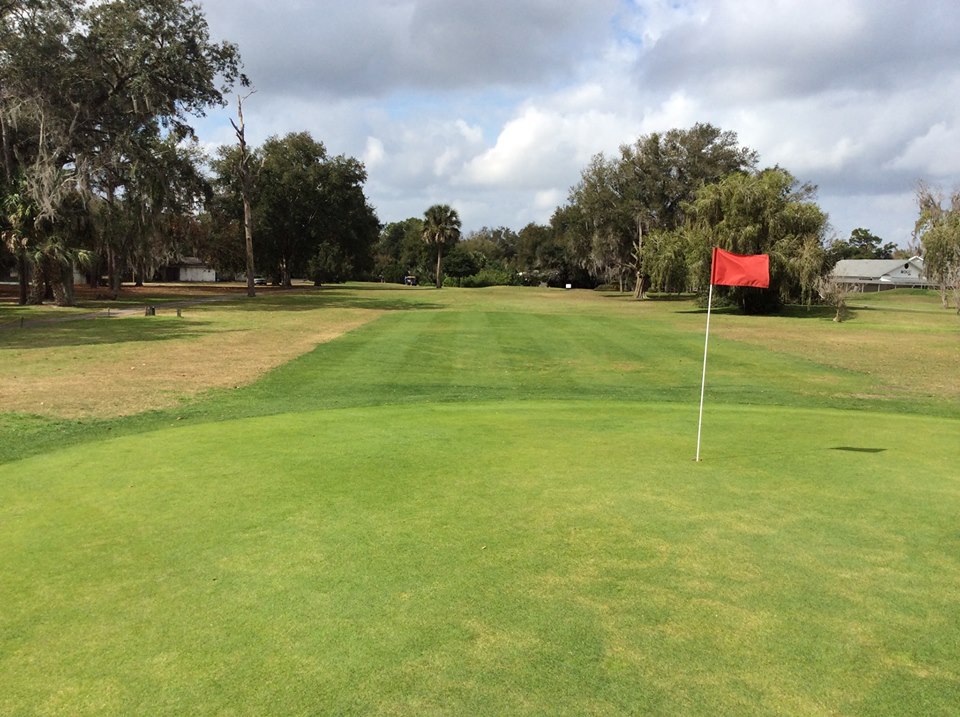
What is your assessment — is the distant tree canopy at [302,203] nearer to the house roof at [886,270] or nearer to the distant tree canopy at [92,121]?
the distant tree canopy at [92,121]

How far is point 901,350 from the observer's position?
2708 centimetres

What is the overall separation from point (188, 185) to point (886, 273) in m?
110

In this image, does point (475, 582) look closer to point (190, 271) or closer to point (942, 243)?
point (942, 243)

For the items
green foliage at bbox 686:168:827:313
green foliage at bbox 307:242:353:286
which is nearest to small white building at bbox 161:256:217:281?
green foliage at bbox 307:242:353:286

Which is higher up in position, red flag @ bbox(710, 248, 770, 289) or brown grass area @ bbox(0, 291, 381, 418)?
red flag @ bbox(710, 248, 770, 289)

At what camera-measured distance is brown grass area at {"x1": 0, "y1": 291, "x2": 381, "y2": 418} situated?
1284 centimetres

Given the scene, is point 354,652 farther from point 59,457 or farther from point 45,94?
point 45,94

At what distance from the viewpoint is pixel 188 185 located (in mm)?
45500

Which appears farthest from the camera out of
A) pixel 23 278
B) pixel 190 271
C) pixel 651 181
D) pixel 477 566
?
pixel 190 271

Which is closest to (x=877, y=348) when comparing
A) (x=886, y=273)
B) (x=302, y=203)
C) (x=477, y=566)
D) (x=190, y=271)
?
(x=477, y=566)

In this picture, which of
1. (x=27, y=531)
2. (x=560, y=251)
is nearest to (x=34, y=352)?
(x=27, y=531)

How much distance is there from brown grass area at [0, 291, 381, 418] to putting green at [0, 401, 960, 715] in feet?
15.0

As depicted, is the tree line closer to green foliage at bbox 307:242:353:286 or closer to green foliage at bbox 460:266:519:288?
green foliage at bbox 307:242:353:286

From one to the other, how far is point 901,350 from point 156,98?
134 ft
